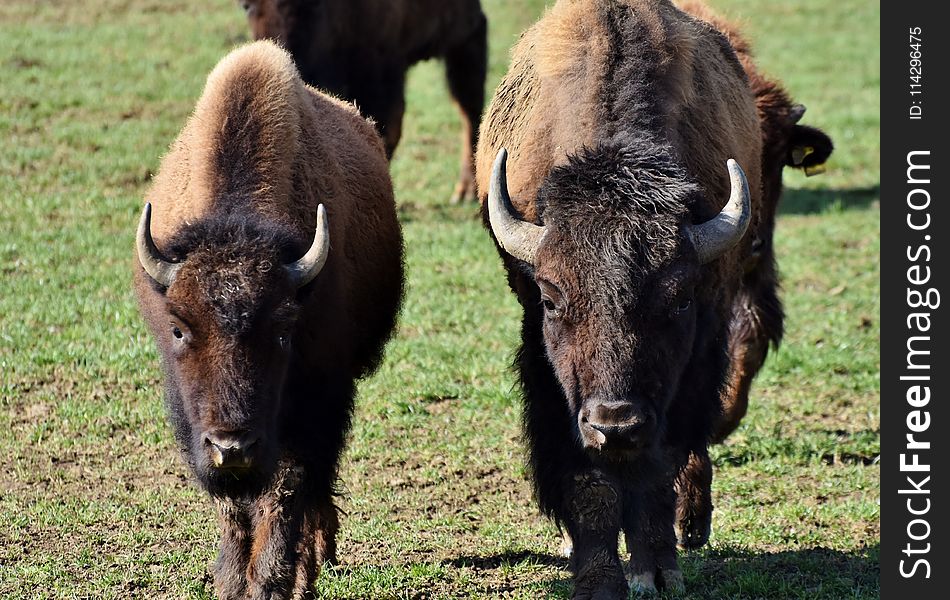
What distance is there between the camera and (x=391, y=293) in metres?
7.06

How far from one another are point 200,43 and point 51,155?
4.29 meters

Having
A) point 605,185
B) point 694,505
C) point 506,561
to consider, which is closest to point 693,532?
point 694,505

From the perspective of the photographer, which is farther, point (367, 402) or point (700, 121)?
point (367, 402)

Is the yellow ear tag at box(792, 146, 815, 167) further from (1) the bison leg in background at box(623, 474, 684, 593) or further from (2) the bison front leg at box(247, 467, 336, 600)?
(2) the bison front leg at box(247, 467, 336, 600)

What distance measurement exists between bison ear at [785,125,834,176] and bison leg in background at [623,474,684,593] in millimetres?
3013

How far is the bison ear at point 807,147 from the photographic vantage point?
8.12 metres

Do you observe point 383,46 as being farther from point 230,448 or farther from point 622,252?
point 230,448

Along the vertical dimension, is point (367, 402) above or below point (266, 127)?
below

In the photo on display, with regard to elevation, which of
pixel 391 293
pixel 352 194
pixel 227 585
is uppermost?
pixel 352 194

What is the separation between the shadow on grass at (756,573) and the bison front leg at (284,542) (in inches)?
37.3

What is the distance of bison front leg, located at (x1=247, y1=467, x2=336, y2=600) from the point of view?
215 inches

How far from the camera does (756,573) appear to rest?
634 centimetres

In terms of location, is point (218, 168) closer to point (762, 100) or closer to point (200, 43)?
point (762, 100)
